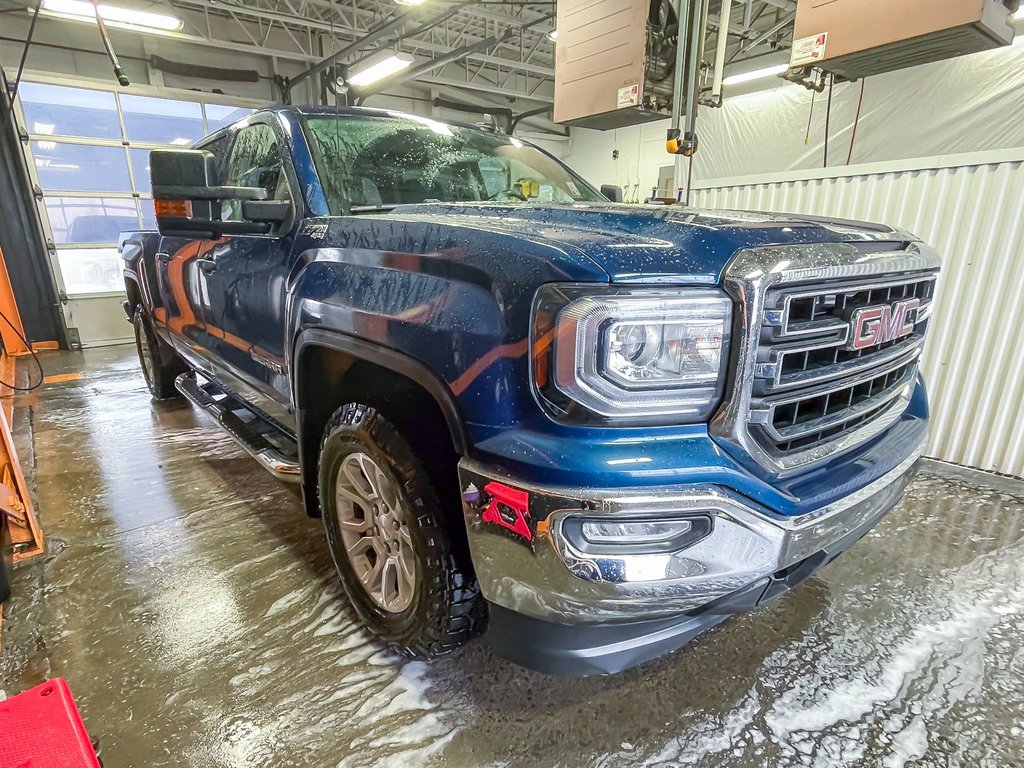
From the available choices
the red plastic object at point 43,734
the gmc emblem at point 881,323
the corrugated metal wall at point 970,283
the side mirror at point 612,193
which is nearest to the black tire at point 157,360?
the side mirror at point 612,193

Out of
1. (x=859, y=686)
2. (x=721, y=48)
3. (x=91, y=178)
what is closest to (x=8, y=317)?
(x=91, y=178)

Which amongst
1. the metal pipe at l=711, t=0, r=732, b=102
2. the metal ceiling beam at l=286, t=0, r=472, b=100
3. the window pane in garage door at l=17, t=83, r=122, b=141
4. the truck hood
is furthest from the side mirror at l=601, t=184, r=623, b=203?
the window pane in garage door at l=17, t=83, r=122, b=141

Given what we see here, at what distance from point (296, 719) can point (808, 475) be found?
1496mm

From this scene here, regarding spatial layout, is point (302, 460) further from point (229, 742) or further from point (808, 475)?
point (808, 475)

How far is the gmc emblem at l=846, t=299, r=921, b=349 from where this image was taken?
1.31 metres

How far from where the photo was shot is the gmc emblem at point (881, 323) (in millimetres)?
1315

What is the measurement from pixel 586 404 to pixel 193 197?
1.51m

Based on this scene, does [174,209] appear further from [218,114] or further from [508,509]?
[218,114]

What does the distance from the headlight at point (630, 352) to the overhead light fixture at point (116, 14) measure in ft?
24.1

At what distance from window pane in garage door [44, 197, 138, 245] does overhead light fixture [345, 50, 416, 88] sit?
4014 millimetres

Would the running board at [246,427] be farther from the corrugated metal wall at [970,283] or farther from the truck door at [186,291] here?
the corrugated metal wall at [970,283]

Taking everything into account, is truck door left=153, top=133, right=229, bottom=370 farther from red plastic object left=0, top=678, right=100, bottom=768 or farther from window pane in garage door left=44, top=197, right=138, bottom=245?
window pane in garage door left=44, top=197, right=138, bottom=245

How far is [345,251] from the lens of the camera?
164cm

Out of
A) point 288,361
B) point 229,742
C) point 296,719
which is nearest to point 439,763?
point 296,719
